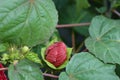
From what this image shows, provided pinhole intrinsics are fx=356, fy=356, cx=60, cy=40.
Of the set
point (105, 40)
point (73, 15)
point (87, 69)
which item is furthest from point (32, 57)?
point (73, 15)

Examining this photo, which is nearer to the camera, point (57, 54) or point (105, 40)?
point (57, 54)

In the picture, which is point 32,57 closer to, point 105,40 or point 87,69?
point 87,69

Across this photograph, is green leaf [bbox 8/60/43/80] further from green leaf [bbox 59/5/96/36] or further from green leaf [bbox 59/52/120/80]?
green leaf [bbox 59/5/96/36]

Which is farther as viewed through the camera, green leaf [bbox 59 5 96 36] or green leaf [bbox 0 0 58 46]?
green leaf [bbox 59 5 96 36]

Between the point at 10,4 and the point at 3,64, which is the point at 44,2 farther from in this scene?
the point at 3,64

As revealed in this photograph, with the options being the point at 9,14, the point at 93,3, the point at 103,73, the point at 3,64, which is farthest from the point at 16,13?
the point at 93,3

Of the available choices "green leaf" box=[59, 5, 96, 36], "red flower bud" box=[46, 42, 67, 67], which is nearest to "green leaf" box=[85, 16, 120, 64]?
"red flower bud" box=[46, 42, 67, 67]
